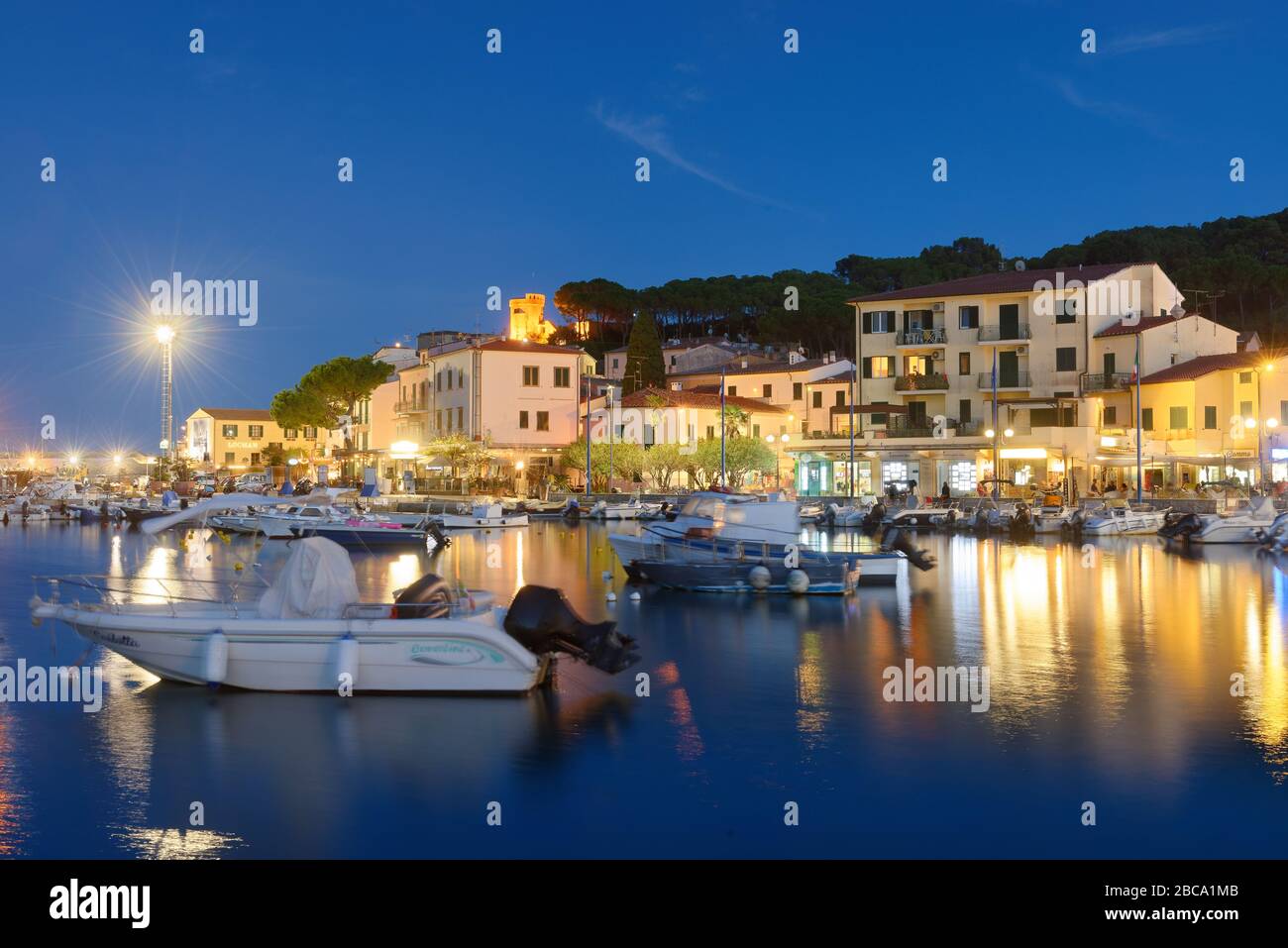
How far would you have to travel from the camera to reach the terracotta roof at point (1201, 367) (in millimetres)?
59438

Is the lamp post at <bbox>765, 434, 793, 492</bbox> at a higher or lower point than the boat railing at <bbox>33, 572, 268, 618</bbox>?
higher

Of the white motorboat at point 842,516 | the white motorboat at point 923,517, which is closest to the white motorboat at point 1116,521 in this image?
the white motorboat at point 923,517

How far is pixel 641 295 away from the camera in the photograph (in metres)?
120

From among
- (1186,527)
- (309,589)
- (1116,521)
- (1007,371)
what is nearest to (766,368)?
(1007,371)

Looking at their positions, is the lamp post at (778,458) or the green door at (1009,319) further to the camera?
the lamp post at (778,458)

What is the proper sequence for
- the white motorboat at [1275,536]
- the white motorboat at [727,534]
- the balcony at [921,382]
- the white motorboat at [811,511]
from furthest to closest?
the balcony at [921,382] < the white motorboat at [811,511] < the white motorboat at [1275,536] < the white motorboat at [727,534]

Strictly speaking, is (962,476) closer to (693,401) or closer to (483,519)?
(693,401)

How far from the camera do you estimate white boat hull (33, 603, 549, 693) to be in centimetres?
1478

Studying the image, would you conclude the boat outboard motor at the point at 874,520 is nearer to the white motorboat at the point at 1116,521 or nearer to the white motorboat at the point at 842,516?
the white motorboat at the point at 842,516

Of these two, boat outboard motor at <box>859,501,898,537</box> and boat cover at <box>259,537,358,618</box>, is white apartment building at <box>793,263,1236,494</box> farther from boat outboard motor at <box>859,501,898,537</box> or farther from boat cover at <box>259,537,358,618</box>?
boat cover at <box>259,537,358,618</box>

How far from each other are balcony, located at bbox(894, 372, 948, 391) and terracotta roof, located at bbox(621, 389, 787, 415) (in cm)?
1511

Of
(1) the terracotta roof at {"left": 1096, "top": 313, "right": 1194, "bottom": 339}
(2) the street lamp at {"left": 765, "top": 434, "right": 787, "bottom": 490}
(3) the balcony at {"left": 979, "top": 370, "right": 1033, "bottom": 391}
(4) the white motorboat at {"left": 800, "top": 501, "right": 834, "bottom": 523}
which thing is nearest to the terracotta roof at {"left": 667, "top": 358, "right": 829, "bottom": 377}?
(2) the street lamp at {"left": 765, "top": 434, "right": 787, "bottom": 490}

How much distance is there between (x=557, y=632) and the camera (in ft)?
49.4

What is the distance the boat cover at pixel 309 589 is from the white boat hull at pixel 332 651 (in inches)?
10.1
